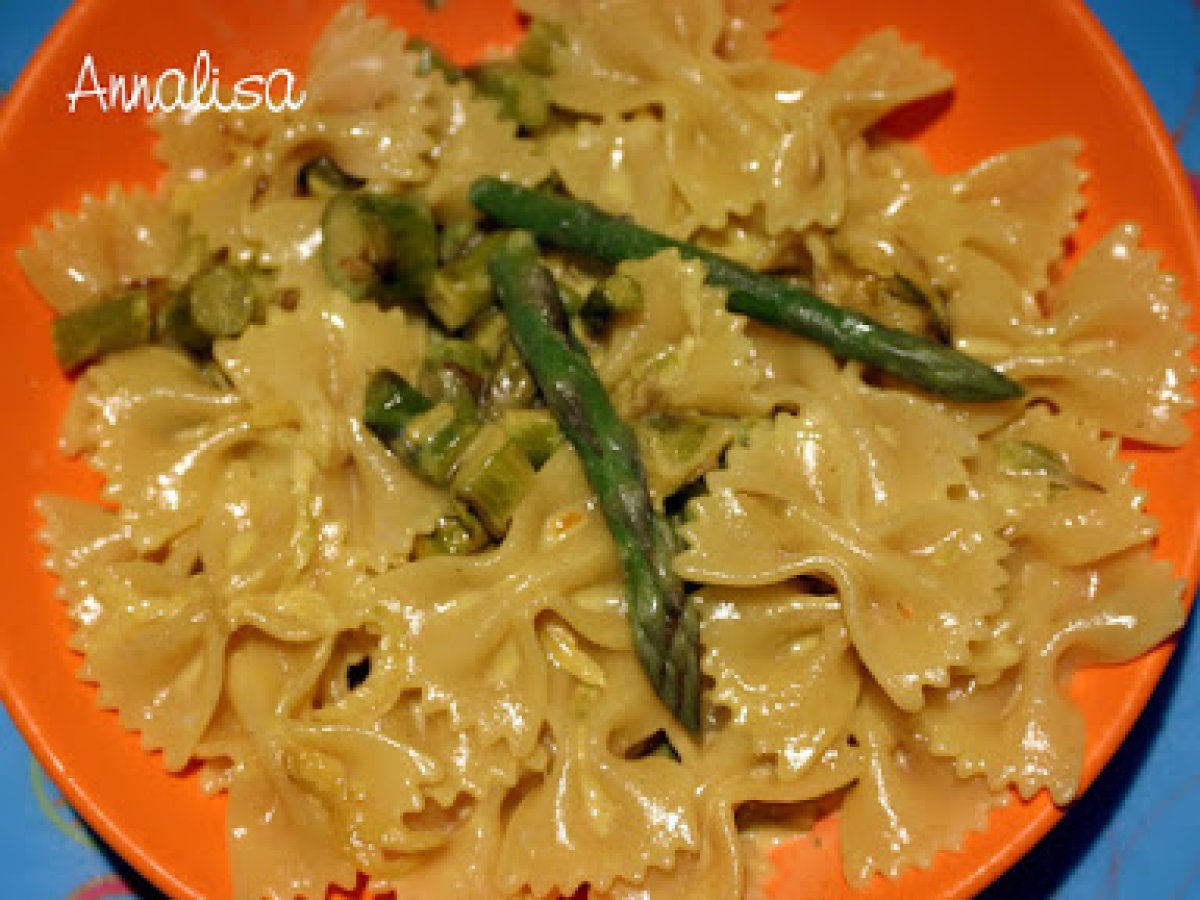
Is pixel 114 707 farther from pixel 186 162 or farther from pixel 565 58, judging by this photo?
pixel 565 58

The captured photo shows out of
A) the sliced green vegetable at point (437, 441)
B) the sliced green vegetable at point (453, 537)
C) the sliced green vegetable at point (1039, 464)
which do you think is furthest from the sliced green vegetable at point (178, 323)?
the sliced green vegetable at point (1039, 464)

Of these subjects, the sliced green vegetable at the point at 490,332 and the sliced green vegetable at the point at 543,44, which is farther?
the sliced green vegetable at the point at 543,44

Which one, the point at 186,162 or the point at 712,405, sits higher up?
the point at 186,162

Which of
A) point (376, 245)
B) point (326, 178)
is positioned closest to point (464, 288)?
point (376, 245)

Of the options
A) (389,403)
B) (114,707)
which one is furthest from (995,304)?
(114,707)

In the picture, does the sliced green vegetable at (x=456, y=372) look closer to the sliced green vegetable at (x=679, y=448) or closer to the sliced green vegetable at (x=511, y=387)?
the sliced green vegetable at (x=511, y=387)

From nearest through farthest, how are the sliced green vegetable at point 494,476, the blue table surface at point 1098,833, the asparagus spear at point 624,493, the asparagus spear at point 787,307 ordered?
the asparagus spear at point 624,493 → the sliced green vegetable at point 494,476 → the asparagus spear at point 787,307 → the blue table surface at point 1098,833

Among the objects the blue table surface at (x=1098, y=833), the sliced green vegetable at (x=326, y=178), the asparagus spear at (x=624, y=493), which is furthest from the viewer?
the sliced green vegetable at (x=326, y=178)
